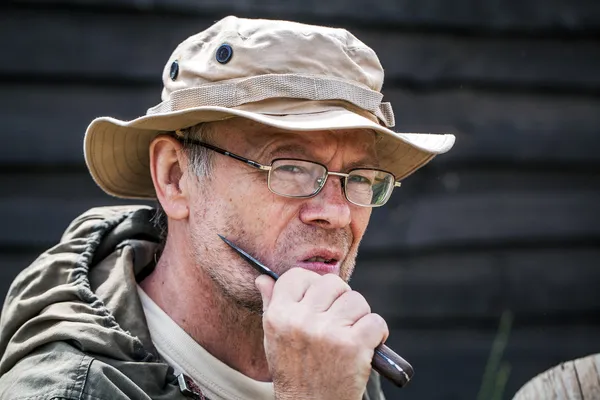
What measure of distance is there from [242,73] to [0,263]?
216cm

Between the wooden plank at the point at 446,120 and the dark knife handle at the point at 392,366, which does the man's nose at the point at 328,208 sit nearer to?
the dark knife handle at the point at 392,366

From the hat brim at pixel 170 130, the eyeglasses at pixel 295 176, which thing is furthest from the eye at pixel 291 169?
the hat brim at pixel 170 130

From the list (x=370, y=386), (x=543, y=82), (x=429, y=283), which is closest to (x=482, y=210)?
(x=429, y=283)

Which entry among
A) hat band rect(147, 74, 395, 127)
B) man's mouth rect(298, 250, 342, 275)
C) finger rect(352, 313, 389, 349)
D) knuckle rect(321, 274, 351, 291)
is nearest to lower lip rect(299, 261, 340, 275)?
man's mouth rect(298, 250, 342, 275)

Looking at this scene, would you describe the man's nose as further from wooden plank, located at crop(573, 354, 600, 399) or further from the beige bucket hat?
wooden plank, located at crop(573, 354, 600, 399)

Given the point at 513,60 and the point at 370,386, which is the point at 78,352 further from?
the point at 513,60

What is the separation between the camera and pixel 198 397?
234 centimetres

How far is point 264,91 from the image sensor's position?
2381mm

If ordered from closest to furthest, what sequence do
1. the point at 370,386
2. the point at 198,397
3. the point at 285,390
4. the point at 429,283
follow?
1. the point at 285,390
2. the point at 198,397
3. the point at 370,386
4. the point at 429,283

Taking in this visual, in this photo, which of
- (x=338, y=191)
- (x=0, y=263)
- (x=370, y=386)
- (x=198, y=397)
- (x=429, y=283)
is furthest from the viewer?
(x=429, y=283)

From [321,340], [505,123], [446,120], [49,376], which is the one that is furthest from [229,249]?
[505,123]

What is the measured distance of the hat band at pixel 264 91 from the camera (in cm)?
239

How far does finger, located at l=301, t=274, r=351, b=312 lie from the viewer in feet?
6.98

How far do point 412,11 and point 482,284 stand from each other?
154 centimetres
